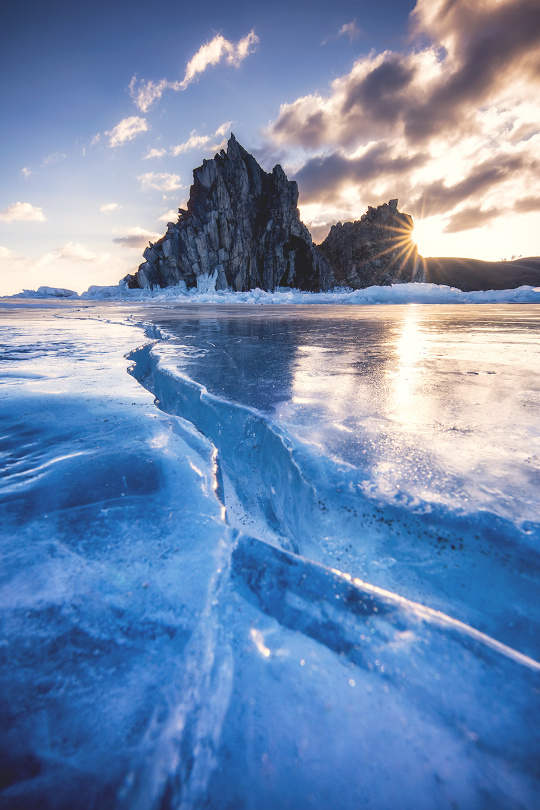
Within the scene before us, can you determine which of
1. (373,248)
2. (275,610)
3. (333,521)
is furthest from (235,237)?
(275,610)

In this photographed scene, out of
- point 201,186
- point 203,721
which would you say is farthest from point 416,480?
point 201,186

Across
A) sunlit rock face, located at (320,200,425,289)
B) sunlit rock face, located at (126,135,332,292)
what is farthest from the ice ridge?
sunlit rock face, located at (320,200,425,289)

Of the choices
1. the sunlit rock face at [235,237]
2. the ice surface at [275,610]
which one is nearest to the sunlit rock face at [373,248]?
the sunlit rock face at [235,237]

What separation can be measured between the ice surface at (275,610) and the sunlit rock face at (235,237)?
154 feet

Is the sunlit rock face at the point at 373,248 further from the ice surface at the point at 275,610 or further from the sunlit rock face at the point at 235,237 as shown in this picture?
the ice surface at the point at 275,610

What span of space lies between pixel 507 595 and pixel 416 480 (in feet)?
1.41

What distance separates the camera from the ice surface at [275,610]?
500mm

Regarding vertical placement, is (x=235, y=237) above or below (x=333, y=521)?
above

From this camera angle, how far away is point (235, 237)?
46.1 m

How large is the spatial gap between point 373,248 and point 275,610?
2994 inches

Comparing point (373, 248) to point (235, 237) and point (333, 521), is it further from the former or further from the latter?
point (333, 521)

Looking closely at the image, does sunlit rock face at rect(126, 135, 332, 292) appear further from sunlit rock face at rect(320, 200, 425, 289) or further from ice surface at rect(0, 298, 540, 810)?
ice surface at rect(0, 298, 540, 810)

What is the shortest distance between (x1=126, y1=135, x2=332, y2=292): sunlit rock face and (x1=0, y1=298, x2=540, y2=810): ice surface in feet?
154

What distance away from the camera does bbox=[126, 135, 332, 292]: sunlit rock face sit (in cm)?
4516
